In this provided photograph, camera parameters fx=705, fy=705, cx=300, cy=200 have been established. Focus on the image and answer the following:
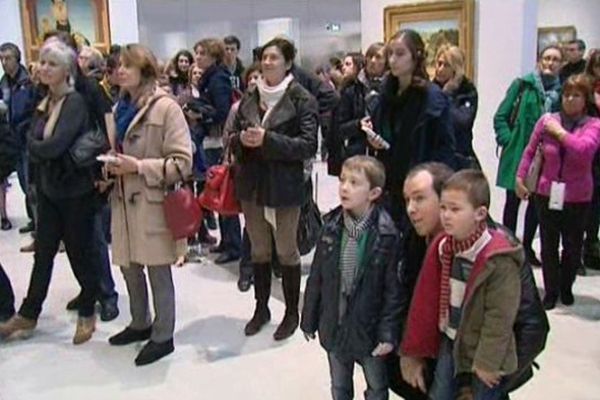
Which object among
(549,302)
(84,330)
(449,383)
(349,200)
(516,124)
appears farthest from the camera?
(516,124)

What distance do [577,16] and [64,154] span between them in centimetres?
938

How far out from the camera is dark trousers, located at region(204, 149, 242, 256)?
518 cm

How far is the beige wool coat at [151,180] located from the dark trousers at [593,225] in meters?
2.77

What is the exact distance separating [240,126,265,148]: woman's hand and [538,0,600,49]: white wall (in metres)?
8.75

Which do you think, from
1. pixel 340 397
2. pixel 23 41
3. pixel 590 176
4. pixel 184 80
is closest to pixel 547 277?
pixel 590 176

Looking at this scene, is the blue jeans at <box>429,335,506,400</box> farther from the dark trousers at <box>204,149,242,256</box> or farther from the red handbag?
the dark trousers at <box>204,149,242,256</box>

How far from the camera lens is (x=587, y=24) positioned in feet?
34.8

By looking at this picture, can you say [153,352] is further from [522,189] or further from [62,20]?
[62,20]

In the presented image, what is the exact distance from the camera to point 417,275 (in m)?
2.22

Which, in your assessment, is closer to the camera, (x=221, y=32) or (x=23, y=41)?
(x=23, y=41)

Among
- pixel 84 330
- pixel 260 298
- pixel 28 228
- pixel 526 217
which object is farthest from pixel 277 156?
pixel 28 228

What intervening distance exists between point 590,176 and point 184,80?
333 centimetres

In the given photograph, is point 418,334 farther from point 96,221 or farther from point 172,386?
point 96,221

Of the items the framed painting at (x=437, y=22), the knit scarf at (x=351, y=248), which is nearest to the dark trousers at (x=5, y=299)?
the knit scarf at (x=351, y=248)
